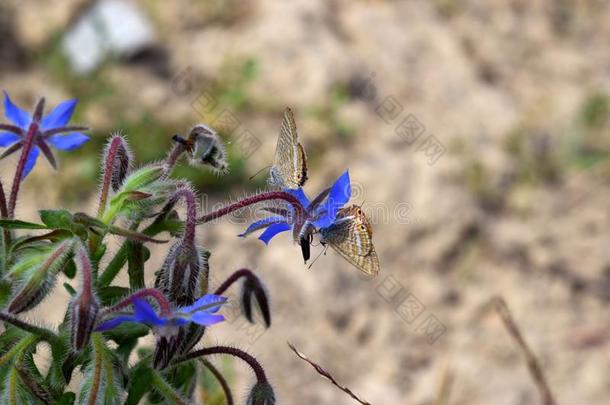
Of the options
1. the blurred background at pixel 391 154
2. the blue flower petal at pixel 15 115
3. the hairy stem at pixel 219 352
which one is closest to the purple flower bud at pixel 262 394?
the hairy stem at pixel 219 352

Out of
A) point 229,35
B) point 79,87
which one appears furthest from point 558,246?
point 79,87

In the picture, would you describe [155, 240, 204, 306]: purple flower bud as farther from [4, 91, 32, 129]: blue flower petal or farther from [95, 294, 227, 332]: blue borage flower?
[4, 91, 32, 129]: blue flower petal

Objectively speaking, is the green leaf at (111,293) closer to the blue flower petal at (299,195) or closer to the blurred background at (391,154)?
the blue flower petal at (299,195)

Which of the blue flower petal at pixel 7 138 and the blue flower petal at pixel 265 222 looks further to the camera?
the blue flower petal at pixel 7 138

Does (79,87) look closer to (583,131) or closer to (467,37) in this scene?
(467,37)

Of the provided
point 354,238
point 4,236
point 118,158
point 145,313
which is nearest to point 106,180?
point 118,158

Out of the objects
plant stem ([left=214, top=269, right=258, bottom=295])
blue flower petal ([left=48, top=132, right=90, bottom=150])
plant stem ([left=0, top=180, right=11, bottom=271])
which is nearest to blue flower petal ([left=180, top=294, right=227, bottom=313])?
plant stem ([left=214, top=269, right=258, bottom=295])

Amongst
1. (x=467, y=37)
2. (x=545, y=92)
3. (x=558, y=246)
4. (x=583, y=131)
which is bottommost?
Result: (x=558, y=246)
